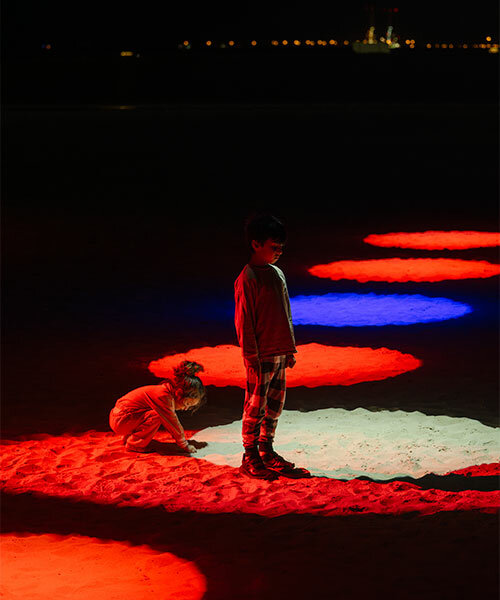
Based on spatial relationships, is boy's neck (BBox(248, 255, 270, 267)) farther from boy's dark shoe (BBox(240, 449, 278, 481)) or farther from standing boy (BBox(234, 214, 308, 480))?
boy's dark shoe (BBox(240, 449, 278, 481))

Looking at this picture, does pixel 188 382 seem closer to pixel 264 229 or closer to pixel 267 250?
pixel 267 250

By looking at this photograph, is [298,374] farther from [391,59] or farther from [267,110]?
[391,59]

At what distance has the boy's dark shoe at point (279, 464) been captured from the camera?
662cm

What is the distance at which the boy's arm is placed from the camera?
636 centimetres

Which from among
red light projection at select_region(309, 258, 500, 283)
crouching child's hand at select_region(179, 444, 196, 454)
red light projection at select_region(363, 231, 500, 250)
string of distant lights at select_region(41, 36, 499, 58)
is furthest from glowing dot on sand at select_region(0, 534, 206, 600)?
string of distant lights at select_region(41, 36, 499, 58)

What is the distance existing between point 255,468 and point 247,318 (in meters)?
1.08

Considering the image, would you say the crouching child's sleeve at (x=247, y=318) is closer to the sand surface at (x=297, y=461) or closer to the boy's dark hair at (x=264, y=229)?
the boy's dark hair at (x=264, y=229)

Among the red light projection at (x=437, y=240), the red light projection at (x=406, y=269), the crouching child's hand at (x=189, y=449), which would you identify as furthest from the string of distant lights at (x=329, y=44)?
the crouching child's hand at (x=189, y=449)

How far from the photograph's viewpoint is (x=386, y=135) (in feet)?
123

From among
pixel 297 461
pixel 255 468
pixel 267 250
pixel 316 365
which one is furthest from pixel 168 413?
pixel 316 365

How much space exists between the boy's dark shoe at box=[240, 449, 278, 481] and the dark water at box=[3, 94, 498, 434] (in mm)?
1794

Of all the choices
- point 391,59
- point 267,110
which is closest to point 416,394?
point 267,110

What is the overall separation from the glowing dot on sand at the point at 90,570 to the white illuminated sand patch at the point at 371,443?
5.61 ft

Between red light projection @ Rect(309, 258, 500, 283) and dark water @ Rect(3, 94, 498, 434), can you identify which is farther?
red light projection @ Rect(309, 258, 500, 283)
